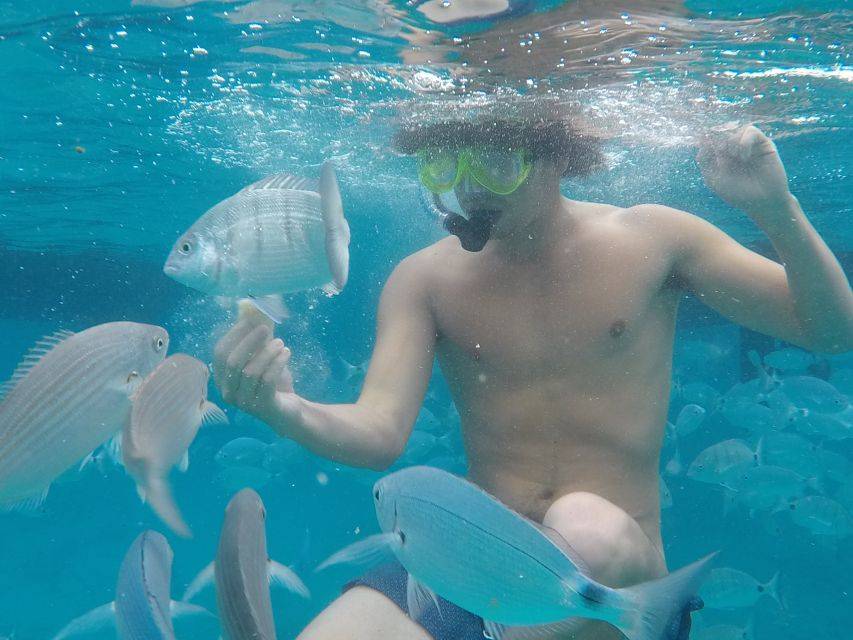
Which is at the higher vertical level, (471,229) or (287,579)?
(471,229)

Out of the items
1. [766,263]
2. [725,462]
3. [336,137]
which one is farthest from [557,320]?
[336,137]

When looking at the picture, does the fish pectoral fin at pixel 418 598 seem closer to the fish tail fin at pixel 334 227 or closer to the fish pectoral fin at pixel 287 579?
the fish pectoral fin at pixel 287 579

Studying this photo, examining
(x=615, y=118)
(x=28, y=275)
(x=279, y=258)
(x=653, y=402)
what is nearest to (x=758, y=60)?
(x=615, y=118)

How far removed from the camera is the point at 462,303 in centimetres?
385

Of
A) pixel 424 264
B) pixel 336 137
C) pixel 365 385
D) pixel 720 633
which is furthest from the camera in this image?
pixel 336 137

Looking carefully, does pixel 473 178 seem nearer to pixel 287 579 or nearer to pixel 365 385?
pixel 365 385

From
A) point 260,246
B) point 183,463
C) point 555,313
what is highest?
point 260,246

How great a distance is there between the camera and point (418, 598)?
2475mm

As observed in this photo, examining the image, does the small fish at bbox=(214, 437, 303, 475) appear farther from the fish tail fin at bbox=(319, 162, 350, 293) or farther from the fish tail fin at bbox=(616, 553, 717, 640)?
the fish tail fin at bbox=(616, 553, 717, 640)

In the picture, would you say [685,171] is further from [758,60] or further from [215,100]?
[215,100]

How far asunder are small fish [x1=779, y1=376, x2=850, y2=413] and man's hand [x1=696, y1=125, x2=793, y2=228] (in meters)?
8.65

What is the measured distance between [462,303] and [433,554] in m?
2.10

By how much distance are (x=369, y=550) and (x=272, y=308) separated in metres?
1.04

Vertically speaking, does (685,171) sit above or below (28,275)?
above
